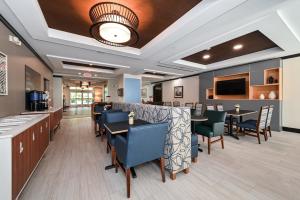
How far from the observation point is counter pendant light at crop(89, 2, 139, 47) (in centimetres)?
187

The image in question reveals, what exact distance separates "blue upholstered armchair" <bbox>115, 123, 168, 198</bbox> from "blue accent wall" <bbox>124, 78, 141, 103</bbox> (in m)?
5.98

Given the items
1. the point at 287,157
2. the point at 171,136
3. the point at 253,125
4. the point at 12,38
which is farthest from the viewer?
the point at 253,125

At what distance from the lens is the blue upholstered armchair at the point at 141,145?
1.67 m

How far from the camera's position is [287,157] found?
9.11 ft

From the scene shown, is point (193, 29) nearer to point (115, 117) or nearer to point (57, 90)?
point (115, 117)

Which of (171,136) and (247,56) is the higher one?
(247,56)

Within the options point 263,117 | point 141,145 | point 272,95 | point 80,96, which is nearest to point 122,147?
point 141,145

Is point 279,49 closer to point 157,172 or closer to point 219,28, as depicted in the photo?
point 219,28

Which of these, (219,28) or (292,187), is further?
(219,28)

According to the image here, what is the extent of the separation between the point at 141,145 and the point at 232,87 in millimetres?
5765

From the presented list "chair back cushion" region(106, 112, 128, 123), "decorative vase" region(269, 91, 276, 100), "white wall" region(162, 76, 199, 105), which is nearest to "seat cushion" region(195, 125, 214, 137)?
"chair back cushion" region(106, 112, 128, 123)

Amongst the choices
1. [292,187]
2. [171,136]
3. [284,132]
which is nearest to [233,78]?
[284,132]

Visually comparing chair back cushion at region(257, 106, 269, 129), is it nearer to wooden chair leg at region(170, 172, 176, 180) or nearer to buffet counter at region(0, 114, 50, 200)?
wooden chair leg at region(170, 172, 176, 180)

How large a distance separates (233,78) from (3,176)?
289 inches
